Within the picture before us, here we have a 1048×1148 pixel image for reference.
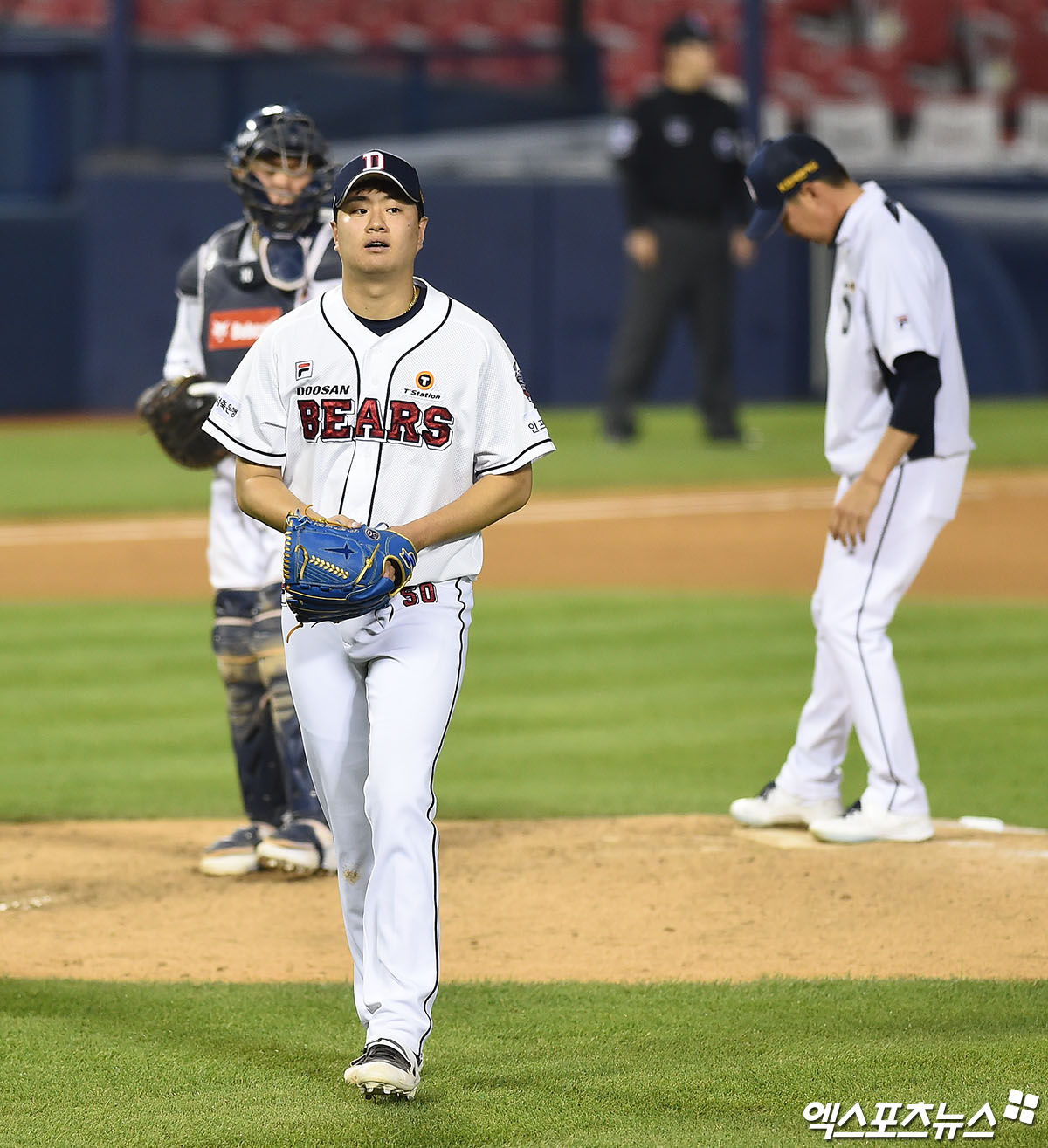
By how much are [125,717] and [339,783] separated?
398 centimetres

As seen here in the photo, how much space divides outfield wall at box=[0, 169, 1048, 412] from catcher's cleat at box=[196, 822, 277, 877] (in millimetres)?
12566

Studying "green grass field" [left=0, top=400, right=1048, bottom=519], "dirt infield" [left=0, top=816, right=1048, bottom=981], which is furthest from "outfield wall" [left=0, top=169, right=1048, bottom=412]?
"dirt infield" [left=0, top=816, right=1048, bottom=981]

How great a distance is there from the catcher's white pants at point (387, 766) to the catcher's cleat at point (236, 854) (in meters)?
1.63

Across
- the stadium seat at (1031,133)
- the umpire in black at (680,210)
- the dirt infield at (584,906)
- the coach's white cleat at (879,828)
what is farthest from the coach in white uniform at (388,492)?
the stadium seat at (1031,133)

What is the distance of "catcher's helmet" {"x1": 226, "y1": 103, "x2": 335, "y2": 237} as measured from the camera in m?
5.20

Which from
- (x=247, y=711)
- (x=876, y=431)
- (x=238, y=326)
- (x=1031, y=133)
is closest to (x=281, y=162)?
(x=238, y=326)

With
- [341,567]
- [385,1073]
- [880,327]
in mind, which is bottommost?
[385,1073]

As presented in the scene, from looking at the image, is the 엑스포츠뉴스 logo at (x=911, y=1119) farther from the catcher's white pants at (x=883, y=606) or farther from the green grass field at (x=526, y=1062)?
the catcher's white pants at (x=883, y=606)

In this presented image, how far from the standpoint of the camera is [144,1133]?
3369 millimetres

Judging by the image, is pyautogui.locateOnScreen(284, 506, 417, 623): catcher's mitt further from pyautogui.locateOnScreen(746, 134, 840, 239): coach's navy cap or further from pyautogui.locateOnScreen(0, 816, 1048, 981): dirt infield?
pyautogui.locateOnScreen(746, 134, 840, 239): coach's navy cap

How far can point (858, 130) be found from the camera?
66.9 ft

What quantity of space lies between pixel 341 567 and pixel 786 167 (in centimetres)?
231

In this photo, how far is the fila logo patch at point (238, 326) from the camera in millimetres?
5270

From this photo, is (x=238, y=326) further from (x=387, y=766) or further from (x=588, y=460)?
(x=588, y=460)
